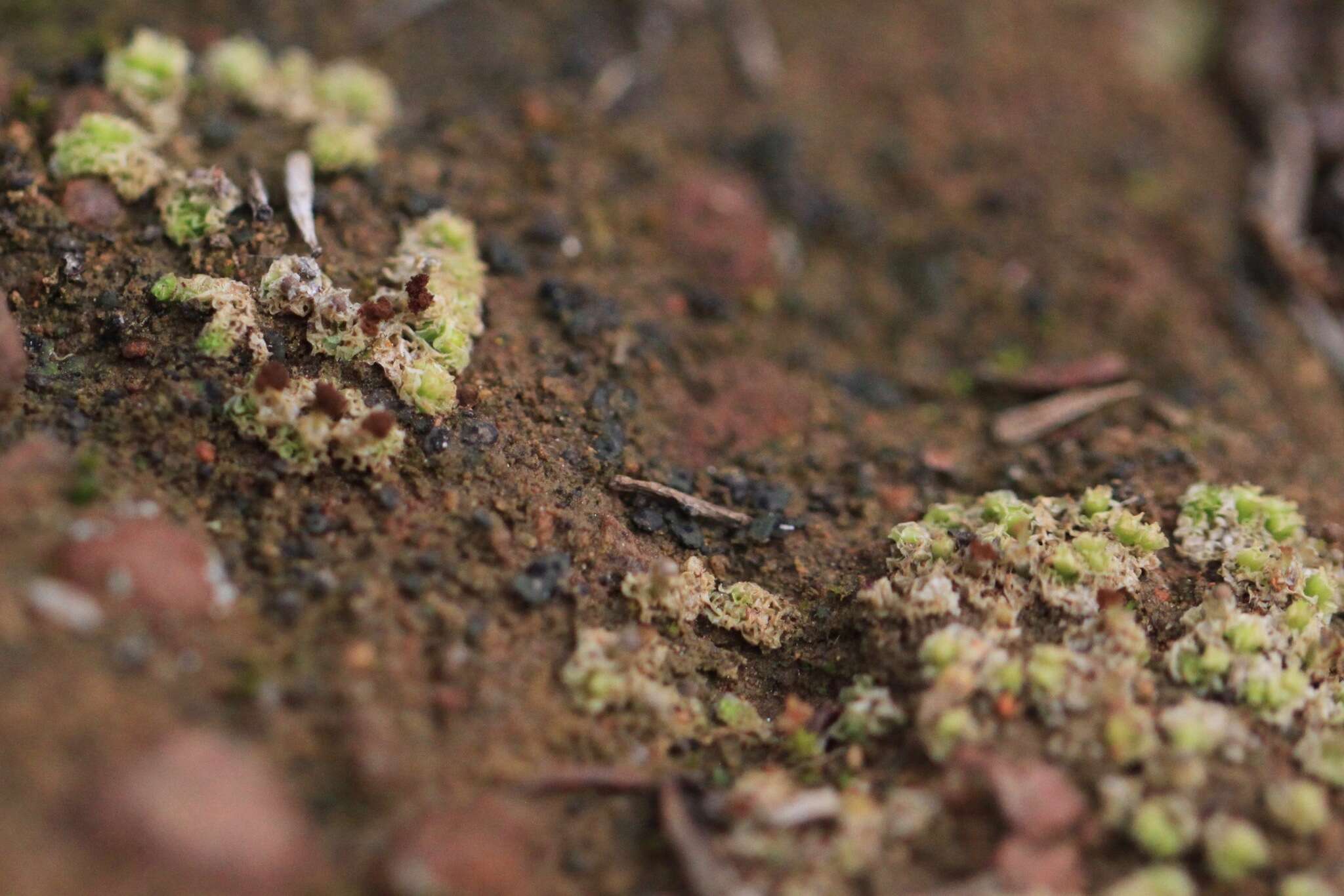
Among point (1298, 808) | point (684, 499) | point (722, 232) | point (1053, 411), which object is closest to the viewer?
point (1298, 808)

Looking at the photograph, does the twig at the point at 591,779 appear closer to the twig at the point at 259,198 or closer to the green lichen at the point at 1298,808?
the green lichen at the point at 1298,808

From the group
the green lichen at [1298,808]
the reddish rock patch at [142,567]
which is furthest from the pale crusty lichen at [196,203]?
the green lichen at [1298,808]

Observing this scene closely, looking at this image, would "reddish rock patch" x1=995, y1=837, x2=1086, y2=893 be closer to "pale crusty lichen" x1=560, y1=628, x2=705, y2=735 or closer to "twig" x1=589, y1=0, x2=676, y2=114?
"pale crusty lichen" x1=560, y1=628, x2=705, y2=735

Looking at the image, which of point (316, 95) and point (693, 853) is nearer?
point (693, 853)

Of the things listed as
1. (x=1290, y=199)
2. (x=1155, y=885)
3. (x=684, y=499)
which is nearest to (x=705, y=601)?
(x=684, y=499)

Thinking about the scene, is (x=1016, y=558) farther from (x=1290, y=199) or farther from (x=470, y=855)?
(x=1290, y=199)

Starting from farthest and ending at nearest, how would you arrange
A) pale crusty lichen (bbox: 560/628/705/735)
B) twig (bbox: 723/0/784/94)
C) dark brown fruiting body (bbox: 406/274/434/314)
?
1. twig (bbox: 723/0/784/94)
2. dark brown fruiting body (bbox: 406/274/434/314)
3. pale crusty lichen (bbox: 560/628/705/735)

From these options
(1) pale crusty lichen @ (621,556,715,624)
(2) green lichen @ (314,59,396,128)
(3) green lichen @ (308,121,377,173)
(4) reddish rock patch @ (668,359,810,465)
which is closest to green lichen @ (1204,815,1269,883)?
(1) pale crusty lichen @ (621,556,715,624)
